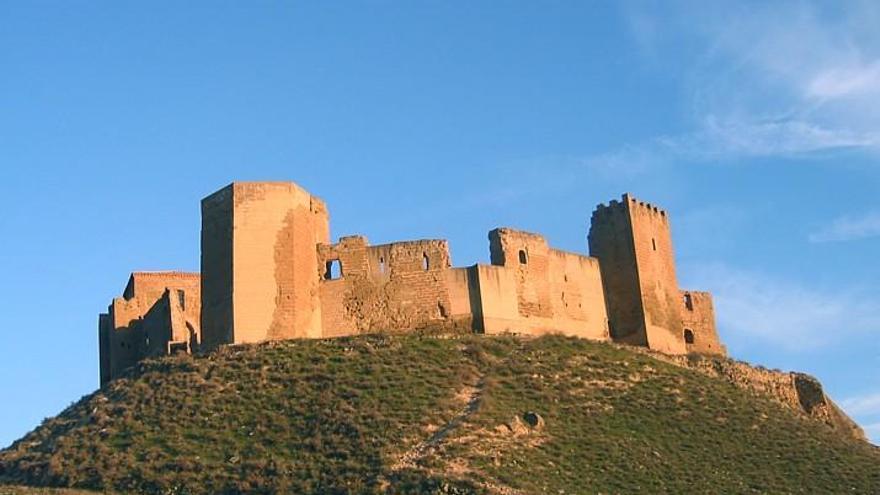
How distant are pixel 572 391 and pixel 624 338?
287 inches

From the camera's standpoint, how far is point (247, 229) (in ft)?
135

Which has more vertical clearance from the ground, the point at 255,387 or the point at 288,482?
the point at 255,387

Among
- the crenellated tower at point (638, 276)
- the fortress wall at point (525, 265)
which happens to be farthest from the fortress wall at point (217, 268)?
the crenellated tower at point (638, 276)

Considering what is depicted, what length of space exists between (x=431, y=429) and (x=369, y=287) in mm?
8284

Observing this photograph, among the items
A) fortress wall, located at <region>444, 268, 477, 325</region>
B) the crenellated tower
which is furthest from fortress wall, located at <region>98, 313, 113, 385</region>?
the crenellated tower

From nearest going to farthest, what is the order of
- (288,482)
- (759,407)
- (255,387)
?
(288,482) → (255,387) → (759,407)

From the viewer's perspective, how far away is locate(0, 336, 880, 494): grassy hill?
33.1 meters

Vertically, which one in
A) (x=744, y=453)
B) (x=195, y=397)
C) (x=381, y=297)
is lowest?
(x=744, y=453)

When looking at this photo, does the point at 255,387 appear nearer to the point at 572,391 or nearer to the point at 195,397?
the point at 195,397

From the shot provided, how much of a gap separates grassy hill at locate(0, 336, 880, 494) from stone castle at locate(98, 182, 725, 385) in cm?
123

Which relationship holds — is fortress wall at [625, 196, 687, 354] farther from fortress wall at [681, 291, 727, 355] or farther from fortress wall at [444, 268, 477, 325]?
fortress wall at [444, 268, 477, 325]

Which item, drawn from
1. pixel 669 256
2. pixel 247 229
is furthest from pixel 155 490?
pixel 669 256

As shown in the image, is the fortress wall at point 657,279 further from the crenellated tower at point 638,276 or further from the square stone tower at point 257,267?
the square stone tower at point 257,267

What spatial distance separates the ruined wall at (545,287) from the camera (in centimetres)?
4362
